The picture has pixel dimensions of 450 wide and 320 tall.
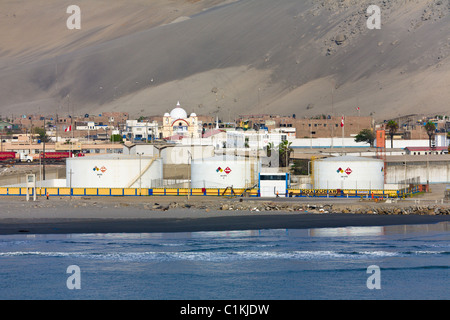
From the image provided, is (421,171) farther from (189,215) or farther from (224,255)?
(224,255)

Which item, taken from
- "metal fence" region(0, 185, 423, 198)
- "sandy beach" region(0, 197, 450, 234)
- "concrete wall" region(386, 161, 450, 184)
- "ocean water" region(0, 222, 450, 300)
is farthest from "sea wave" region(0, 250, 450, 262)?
"concrete wall" region(386, 161, 450, 184)

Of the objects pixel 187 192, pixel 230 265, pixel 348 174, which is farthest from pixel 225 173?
pixel 230 265

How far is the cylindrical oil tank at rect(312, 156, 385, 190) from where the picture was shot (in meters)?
97.7

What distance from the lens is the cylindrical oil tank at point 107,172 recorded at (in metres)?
98.0

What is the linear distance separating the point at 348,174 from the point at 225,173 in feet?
44.6

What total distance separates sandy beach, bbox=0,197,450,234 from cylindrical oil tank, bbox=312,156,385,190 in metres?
8.82

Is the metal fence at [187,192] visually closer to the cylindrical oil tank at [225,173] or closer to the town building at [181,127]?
the cylindrical oil tank at [225,173]

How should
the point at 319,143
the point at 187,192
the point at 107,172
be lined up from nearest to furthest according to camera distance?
1. the point at 187,192
2. the point at 107,172
3. the point at 319,143

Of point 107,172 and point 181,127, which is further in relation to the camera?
point 181,127

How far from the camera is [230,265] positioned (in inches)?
2351

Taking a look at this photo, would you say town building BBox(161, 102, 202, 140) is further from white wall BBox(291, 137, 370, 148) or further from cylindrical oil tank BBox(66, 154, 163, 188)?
cylindrical oil tank BBox(66, 154, 163, 188)

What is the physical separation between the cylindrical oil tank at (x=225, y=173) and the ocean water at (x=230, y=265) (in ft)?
86.0
